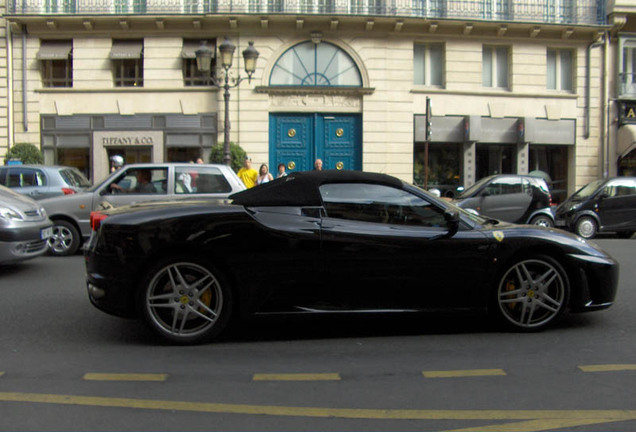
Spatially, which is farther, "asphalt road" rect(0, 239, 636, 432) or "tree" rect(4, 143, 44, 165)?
"tree" rect(4, 143, 44, 165)

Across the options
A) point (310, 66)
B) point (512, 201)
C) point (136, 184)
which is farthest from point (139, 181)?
point (310, 66)

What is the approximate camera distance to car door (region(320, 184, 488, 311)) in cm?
519

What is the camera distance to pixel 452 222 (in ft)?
17.4

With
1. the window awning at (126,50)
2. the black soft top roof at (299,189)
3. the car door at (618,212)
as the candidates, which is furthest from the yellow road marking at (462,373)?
the window awning at (126,50)

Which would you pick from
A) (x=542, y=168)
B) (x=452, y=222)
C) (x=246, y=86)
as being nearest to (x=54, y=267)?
(x=452, y=222)

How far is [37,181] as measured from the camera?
41.6 feet

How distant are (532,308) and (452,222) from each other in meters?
1.04

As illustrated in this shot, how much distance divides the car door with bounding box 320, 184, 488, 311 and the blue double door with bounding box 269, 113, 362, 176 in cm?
1779

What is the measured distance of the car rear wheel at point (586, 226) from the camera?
1577 cm

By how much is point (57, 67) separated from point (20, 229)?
16.7 metres

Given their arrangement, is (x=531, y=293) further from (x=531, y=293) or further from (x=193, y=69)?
(x=193, y=69)

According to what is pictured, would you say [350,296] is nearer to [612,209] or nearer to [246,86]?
[612,209]

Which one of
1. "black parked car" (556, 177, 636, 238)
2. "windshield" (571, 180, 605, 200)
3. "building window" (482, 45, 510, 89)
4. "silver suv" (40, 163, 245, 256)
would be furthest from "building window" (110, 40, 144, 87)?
"black parked car" (556, 177, 636, 238)

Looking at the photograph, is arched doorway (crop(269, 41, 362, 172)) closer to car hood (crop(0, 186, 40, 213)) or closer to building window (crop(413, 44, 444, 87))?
building window (crop(413, 44, 444, 87))
